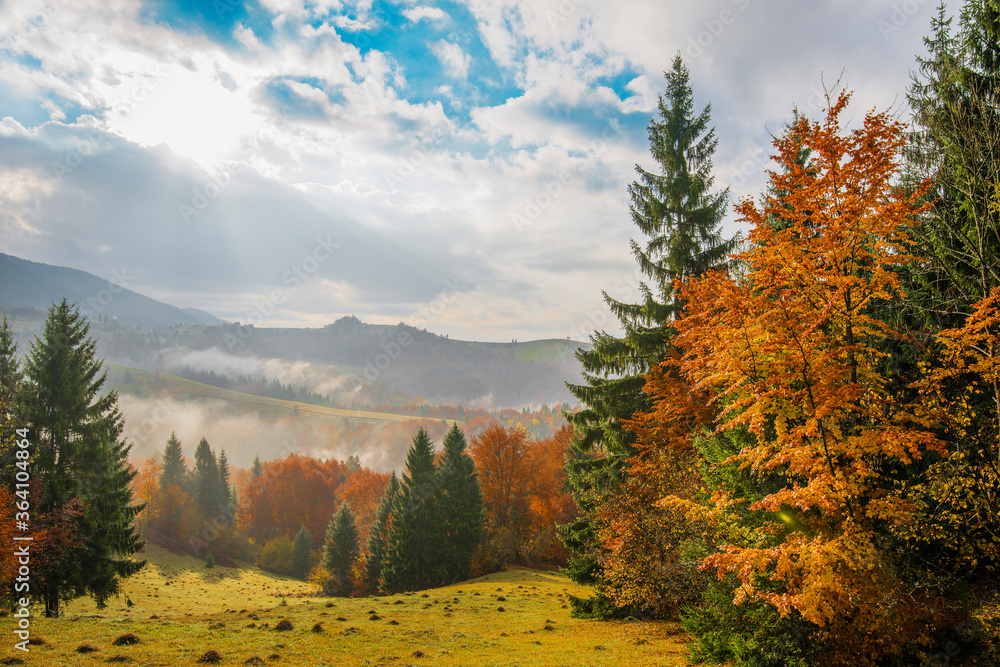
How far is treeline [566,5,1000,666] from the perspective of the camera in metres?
8.64

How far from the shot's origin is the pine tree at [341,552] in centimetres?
4769

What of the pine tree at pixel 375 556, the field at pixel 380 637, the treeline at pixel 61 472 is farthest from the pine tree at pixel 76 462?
the pine tree at pixel 375 556

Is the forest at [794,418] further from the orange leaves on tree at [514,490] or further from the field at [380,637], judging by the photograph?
the orange leaves on tree at [514,490]

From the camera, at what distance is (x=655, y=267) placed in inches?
747

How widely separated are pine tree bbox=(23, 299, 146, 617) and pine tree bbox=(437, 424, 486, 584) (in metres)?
23.8

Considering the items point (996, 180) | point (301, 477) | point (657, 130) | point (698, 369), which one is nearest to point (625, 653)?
point (698, 369)

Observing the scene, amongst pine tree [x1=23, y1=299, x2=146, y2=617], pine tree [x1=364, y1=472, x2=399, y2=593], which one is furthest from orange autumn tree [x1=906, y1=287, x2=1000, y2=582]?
pine tree [x1=364, y1=472, x2=399, y2=593]

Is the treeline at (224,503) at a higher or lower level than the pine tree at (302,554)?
higher

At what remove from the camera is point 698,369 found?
38.7 feet

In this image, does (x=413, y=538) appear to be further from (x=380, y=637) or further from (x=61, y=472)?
(x=61, y=472)

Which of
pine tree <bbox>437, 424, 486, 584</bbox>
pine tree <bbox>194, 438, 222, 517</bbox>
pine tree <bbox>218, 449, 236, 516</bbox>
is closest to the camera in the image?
pine tree <bbox>437, 424, 486, 584</bbox>

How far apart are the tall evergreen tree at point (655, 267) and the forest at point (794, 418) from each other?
0.36ft

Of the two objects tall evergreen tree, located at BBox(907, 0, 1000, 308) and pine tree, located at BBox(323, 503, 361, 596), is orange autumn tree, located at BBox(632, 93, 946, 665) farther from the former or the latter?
pine tree, located at BBox(323, 503, 361, 596)

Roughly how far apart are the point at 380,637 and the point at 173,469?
260ft
